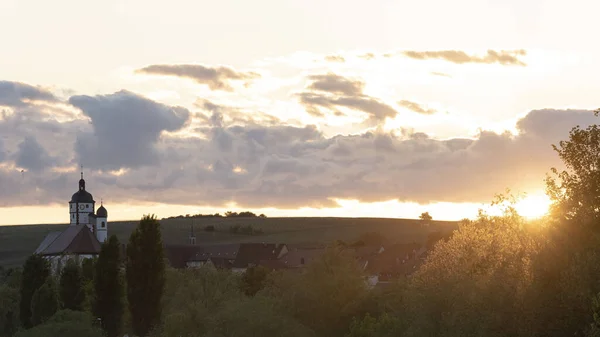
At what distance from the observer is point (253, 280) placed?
140125 millimetres

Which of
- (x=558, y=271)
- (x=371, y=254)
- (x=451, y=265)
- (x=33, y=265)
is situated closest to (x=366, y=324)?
(x=451, y=265)

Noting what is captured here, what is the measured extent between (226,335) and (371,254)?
12487 cm

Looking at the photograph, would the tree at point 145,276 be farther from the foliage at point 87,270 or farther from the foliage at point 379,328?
the foliage at point 87,270

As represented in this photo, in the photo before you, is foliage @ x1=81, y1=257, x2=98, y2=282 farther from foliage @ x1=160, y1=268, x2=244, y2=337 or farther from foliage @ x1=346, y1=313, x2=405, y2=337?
foliage @ x1=346, y1=313, x2=405, y2=337

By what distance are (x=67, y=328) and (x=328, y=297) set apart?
23830 millimetres

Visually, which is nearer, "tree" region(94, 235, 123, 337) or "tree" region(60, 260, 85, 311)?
"tree" region(94, 235, 123, 337)

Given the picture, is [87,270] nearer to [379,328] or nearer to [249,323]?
[249,323]

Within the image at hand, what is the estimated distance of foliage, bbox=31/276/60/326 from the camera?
9725cm

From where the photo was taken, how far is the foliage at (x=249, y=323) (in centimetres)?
7350

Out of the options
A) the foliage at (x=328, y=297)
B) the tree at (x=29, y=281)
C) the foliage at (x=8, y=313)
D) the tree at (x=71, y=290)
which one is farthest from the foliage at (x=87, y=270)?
the foliage at (x=328, y=297)

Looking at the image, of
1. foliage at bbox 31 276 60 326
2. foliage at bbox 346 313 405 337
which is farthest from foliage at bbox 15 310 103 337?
foliage at bbox 346 313 405 337

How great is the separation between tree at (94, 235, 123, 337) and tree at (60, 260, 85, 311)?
7923mm

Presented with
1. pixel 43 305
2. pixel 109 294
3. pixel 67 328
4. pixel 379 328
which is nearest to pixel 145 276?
pixel 109 294

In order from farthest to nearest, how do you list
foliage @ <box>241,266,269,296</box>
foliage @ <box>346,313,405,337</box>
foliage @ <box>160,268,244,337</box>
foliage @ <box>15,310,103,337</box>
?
foliage @ <box>241,266,269,296</box>, foliage @ <box>15,310,103,337</box>, foliage @ <box>160,268,244,337</box>, foliage @ <box>346,313,405,337</box>
